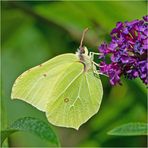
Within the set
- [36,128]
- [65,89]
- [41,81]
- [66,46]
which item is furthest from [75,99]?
[66,46]

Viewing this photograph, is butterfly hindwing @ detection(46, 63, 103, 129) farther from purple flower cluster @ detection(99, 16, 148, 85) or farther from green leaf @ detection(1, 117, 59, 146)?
green leaf @ detection(1, 117, 59, 146)

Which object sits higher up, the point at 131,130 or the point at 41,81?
the point at 41,81

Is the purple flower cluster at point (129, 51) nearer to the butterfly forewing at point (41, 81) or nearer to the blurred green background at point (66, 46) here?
the butterfly forewing at point (41, 81)

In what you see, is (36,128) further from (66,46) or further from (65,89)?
(66,46)

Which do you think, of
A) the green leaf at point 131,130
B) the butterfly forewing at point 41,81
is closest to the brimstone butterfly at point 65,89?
the butterfly forewing at point 41,81

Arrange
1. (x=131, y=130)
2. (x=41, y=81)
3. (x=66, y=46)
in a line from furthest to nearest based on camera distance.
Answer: (x=66, y=46) < (x=41, y=81) < (x=131, y=130)

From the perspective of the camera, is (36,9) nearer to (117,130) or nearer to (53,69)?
(53,69)

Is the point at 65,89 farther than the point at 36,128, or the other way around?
the point at 65,89
